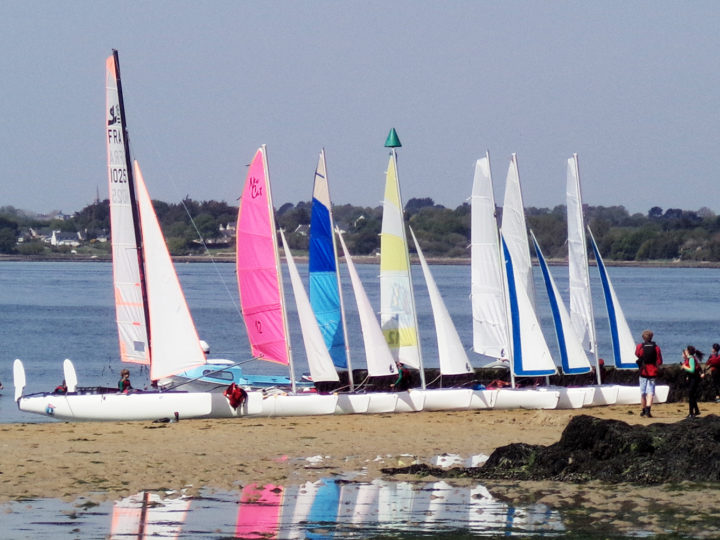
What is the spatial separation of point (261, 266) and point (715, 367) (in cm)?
854

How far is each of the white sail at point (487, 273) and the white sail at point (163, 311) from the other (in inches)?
220

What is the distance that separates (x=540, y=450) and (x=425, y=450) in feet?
7.92

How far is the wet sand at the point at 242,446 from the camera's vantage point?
15.7 m

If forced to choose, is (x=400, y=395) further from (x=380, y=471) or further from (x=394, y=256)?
(x=380, y=471)

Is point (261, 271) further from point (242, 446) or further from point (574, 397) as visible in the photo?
point (574, 397)

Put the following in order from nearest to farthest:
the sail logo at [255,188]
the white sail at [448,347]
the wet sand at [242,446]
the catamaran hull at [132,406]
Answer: the wet sand at [242,446]
the catamaran hull at [132,406]
the sail logo at [255,188]
the white sail at [448,347]

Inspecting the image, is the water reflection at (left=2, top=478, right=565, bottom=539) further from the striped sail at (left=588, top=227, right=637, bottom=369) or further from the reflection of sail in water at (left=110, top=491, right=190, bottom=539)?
the striped sail at (left=588, top=227, right=637, bottom=369)

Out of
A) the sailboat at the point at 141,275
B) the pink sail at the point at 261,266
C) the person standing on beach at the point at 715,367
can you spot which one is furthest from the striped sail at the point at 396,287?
the person standing on beach at the point at 715,367

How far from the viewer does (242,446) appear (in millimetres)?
18516

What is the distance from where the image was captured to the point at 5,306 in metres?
73.8

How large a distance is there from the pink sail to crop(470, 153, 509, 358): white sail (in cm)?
406

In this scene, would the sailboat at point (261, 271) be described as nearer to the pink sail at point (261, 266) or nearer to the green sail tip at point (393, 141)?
the pink sail at point (261, 266)

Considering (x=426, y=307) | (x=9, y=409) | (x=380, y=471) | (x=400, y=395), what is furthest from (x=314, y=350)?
(x=426, y=307)

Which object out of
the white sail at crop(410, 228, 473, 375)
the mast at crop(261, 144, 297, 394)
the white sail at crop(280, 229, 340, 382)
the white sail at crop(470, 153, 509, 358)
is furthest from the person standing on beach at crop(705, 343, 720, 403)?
the mast at crop(261, 144, 297, 394)
